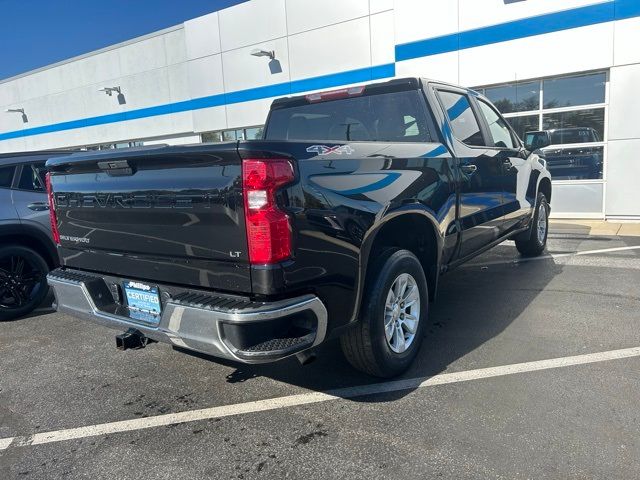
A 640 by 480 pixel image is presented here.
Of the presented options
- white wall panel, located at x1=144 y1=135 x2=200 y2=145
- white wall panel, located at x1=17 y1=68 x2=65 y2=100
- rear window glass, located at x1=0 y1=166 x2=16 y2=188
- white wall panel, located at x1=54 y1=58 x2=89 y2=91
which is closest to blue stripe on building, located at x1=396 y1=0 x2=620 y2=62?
white wall panel, located at x1=144 y1=135 x2=200 y2=145

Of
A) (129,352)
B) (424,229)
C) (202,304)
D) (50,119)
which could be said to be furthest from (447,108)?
(50,119)

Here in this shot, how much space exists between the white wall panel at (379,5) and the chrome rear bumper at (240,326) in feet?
36.5

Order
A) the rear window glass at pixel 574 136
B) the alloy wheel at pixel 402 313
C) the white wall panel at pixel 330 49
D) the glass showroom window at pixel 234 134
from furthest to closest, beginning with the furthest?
the glass showroom window at pixel 234 134 < the white wall panel at pixel 330 49 < the rear window glass at pixel 574 136 < the alloy wheel at pixel 402 313

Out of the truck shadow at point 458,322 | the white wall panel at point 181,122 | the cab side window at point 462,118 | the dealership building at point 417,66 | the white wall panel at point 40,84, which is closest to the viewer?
the truck shadow at point 458,322

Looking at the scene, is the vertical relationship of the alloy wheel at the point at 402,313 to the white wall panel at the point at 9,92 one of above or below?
below

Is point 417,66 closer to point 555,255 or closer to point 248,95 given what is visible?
point 248,95

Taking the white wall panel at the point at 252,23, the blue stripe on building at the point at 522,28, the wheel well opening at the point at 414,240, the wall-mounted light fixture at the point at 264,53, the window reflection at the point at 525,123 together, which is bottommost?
the wheel well opening at the point at 414,240

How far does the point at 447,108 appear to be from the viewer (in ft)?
13.8

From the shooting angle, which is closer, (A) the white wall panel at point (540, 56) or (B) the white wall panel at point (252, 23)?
(A) the white wall panel at point (540, 56)

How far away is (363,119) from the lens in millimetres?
4188

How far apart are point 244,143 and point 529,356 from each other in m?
2.65

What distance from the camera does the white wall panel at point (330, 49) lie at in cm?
1238

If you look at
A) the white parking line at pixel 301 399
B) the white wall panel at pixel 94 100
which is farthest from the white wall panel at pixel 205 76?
the white parking line at pixel 301 399

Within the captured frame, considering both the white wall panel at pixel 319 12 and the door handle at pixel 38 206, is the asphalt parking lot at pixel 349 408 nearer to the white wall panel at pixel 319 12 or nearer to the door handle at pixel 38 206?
the door handle at pixel 38 206
